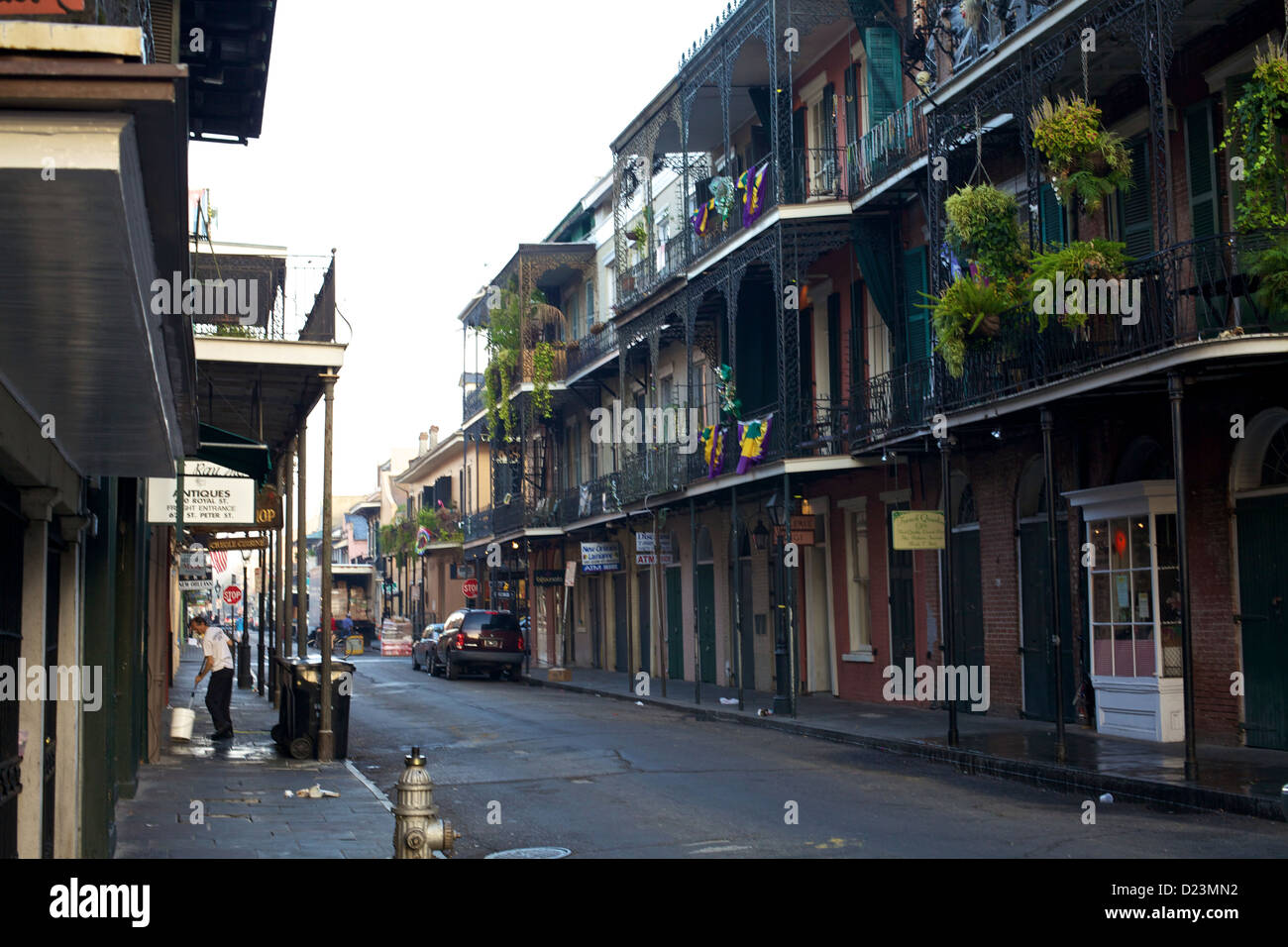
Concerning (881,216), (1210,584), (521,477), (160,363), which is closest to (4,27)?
(160,363)

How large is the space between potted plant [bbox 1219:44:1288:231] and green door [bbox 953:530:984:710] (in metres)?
7.94

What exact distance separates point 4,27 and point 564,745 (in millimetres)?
14471

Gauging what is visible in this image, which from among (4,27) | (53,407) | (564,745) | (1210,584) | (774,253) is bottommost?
(564,745)

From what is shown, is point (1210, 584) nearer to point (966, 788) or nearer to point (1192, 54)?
point (966, 788)

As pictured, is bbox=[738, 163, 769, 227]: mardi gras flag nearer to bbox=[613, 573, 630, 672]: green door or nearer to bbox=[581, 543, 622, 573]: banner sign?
bbox=[581, 543, 622, 573]: banner sign

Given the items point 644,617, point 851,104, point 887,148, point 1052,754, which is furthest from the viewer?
point 644,617

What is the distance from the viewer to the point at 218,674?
1784cm

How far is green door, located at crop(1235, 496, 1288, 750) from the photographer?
13.8 meters

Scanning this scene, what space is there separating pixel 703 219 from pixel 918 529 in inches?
422

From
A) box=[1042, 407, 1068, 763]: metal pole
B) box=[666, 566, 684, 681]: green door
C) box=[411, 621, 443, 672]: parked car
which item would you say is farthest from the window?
box=[411, 621, 443, 672]: parked car

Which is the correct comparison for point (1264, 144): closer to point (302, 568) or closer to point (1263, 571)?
point (1263, 571)

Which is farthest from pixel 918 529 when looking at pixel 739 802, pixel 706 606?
pixel 706 606
